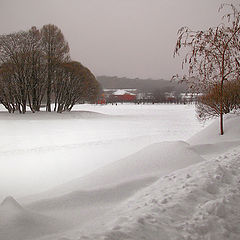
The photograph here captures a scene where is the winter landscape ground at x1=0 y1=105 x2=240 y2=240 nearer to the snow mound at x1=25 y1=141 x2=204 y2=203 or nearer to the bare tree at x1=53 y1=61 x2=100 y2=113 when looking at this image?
the snow mound at x1=25 y1=141 x2=204 y2=203

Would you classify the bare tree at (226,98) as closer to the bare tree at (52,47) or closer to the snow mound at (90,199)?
the snow mound at (90,199)

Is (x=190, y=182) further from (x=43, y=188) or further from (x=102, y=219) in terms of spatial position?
(x=43, y=188)

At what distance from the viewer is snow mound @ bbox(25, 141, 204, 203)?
13.8 feet

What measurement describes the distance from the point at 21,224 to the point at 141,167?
273 centimetres

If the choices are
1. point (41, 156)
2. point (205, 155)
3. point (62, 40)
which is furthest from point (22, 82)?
point (205, 155)

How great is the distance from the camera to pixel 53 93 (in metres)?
29.6

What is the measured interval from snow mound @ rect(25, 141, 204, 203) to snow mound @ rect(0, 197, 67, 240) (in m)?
→ 1.14

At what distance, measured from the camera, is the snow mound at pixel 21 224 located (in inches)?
91.5

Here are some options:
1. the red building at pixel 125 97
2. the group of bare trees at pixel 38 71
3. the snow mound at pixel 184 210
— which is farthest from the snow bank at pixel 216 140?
the red building at pixel 125 97

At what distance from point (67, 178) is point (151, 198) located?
9.08ft

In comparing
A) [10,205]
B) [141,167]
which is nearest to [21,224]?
[10,205]

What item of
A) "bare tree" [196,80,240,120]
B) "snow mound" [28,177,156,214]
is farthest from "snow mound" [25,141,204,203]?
"bare tree" [196,80,240,120]

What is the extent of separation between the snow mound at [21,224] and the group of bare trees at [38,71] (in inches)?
956

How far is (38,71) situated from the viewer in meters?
26.1
